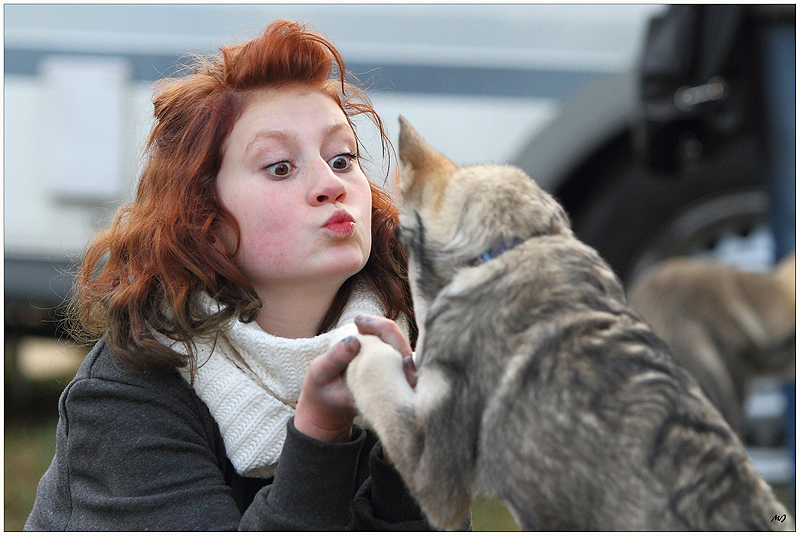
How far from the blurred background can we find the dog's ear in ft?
8.27

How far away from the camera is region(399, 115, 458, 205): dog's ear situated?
1.52 m

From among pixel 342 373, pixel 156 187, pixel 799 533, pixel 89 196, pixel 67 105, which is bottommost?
pixel 89 196

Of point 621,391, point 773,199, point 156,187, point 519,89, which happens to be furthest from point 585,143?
point 621,391

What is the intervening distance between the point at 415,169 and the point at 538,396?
525mm

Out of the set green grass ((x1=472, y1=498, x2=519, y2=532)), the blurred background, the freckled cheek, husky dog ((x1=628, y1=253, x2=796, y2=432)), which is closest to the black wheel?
the blurred background

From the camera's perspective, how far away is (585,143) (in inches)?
169

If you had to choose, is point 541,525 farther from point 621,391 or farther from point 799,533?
point 799,533

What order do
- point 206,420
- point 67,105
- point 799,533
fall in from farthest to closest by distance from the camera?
point 67,105 < point 206,420 < point 799,533

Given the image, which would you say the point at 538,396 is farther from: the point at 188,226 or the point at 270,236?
the point at 188,226

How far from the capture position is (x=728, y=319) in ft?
10.7

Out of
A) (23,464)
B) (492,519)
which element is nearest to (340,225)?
(492,519)

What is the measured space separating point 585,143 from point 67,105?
2785mm

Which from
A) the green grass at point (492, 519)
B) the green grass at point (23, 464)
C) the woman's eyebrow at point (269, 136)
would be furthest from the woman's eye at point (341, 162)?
the green grass at point (23, 464)

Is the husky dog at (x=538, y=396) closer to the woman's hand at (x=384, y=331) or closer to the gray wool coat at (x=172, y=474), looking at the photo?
the woman's hand at (x=384, y=331)
